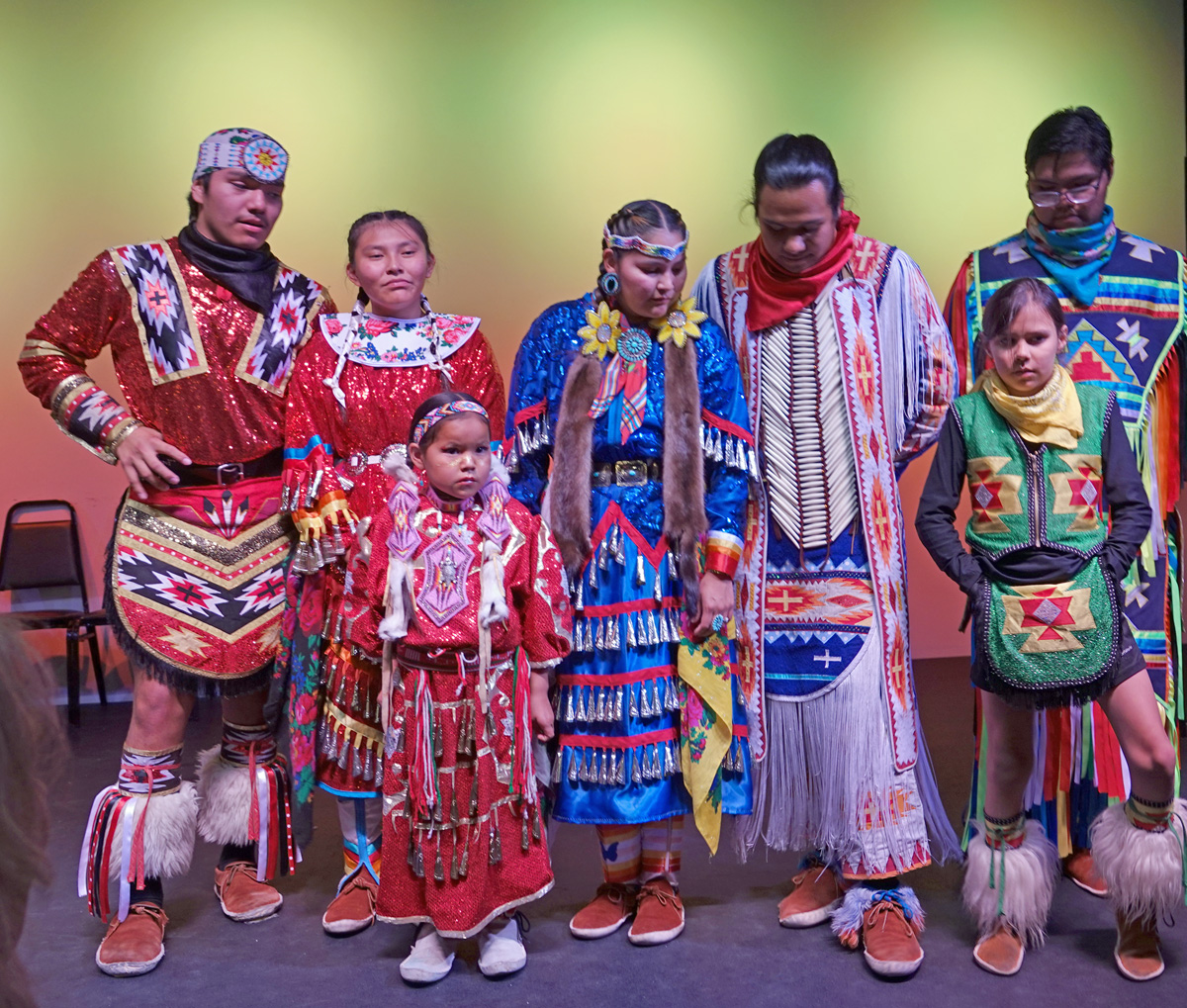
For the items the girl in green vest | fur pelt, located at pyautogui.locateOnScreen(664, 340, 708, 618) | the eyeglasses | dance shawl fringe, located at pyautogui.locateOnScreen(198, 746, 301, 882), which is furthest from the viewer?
dance shawl fringe, located at pyautogui.locateOnScreen(198, 746, 301, 882)

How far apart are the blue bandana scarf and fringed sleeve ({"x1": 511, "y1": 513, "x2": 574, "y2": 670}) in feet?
4.19

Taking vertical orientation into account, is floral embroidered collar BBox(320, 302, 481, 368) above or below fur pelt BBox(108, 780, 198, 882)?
Answer: above

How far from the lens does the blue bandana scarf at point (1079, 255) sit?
8.71 feet

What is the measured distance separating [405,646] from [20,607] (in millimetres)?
3755

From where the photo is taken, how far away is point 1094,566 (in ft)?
7.60

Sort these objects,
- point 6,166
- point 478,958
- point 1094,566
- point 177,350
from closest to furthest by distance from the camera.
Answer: point 1094,566
point 478,958
point 177,350
point 6,166

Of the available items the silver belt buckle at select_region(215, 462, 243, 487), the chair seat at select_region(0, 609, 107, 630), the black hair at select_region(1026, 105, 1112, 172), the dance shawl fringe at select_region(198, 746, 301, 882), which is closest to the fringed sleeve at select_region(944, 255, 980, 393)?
the black hair at select_region(1026, 105, 1112, 172)

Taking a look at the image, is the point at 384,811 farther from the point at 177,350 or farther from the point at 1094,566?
the point at 1094,566

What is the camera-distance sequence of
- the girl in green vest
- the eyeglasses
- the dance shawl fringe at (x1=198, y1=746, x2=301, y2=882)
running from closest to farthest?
the girl in green vest, the eyeglasses, the dance shawl fringe at (x1=198, y1=746, x2=301, y2=882)

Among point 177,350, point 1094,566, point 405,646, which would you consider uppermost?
point 177,350

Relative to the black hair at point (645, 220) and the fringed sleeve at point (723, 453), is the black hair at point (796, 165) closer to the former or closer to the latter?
the black hair at point (645, 220)

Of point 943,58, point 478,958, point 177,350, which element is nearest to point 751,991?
point 478,958

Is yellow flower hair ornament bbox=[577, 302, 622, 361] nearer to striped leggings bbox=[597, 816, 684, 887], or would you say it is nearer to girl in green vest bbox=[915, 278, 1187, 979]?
girl in green vest bbox=[915, 278, 1187, 979]

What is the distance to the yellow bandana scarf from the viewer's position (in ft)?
7.66
